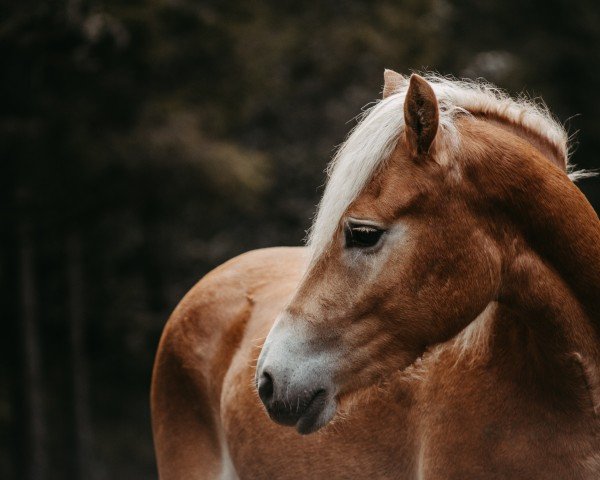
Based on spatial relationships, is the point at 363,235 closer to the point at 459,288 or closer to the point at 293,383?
the point at 459,288

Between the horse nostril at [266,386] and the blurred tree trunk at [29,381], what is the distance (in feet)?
32.6

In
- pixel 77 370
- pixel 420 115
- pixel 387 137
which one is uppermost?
pixel 420 115

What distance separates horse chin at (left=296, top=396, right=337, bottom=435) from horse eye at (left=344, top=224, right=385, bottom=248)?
0.52 metres

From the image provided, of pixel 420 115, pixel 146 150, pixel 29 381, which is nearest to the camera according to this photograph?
pixel 420 115

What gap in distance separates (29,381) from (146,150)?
12.1 ft

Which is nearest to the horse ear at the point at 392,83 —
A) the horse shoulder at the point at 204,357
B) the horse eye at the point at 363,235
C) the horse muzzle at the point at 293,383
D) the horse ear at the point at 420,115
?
the horse ear at the point at 420,115

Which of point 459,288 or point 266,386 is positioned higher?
point 459,288

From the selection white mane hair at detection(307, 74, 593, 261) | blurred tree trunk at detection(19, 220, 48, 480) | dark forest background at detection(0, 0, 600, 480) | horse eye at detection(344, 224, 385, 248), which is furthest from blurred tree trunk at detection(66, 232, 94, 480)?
horse eye at detection(344, 224, 385, 248)

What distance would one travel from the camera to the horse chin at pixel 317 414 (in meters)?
2.89

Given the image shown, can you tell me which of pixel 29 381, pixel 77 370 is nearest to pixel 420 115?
pixel 29 381

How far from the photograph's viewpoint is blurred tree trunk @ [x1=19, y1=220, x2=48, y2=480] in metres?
12.4

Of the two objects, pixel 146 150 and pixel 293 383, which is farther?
pixel 146 150

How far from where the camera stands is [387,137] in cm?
292

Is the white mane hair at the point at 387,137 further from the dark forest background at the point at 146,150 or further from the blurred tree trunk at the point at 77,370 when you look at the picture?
the blurred tree trunk at the point at 77,370
